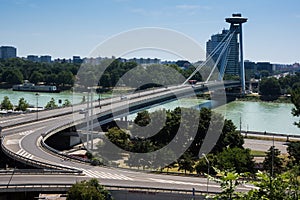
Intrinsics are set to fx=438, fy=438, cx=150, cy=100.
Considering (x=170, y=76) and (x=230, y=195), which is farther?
(x=170, y=76)

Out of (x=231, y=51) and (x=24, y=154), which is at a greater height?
(x=231, y=51)

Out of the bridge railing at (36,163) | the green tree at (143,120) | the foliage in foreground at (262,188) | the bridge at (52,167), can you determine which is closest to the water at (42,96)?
the bridge at (52,167)

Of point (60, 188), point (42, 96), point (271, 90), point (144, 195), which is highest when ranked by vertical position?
point (271, 90)

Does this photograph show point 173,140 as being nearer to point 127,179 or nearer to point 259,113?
point 127,179

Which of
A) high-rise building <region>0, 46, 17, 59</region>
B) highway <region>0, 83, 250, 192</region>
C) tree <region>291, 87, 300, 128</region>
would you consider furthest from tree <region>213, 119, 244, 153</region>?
high-rise building <region>0, 46, 17, 59</region>

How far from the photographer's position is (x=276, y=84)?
1288 inches

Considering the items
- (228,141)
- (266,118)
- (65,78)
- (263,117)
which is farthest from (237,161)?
(65,78)

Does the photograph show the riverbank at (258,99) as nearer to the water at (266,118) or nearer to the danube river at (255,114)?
the danube river at (255,114)

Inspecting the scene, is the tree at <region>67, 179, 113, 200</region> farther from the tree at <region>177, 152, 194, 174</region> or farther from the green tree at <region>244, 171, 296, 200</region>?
the tree at <region>177, 152, 194, 174</region>

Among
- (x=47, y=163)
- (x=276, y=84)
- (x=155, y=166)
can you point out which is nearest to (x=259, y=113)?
(x=276, y=84)

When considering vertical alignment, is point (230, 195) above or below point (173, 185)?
above

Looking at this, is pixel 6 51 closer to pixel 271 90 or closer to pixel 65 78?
pixel 65 78

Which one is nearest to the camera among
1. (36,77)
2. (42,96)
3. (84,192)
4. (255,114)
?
(84,192)

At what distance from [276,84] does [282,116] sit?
10362mm
